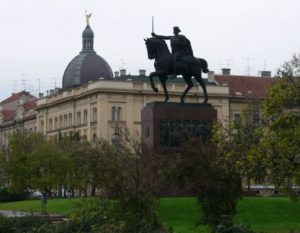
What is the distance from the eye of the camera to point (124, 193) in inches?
803

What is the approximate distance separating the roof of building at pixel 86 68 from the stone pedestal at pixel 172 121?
68053 millimetres

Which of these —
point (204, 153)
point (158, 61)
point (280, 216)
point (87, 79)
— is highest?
point (87, 79)

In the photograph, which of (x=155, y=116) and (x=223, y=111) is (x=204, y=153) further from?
(x=223, y=111)

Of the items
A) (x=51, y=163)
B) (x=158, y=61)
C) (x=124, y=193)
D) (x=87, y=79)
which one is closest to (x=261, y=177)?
(x=124, y=193)

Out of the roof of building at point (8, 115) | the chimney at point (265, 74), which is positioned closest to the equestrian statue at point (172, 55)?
the chimney at point (265, 74)

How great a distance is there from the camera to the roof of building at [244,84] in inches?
4023

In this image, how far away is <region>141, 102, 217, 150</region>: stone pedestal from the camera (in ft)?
117

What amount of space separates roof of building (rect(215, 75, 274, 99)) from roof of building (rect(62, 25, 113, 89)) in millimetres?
15075

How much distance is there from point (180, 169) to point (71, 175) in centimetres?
3501

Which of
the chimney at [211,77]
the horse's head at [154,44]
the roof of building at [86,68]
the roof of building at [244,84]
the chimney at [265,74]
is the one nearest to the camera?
the horse's head at [154,44]

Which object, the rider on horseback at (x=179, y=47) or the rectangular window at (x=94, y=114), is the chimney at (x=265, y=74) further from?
the rider on horseback at (x=179, y=47)

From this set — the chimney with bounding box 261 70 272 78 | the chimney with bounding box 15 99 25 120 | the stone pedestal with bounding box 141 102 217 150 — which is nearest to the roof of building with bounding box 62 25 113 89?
the chimney with bounding box 15 99 25 120

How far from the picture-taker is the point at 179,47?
36.8m

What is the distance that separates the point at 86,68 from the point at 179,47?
231 feet
